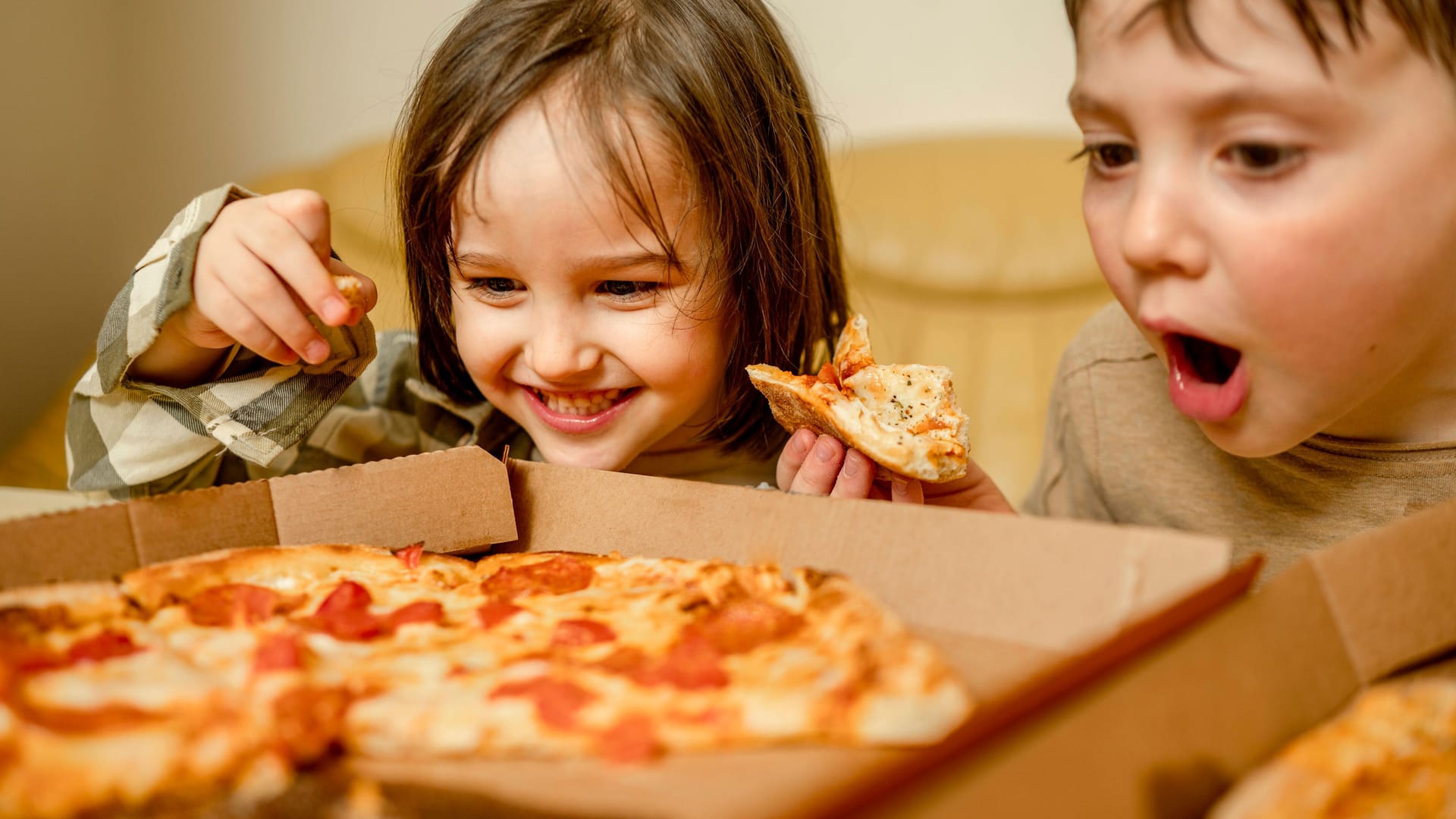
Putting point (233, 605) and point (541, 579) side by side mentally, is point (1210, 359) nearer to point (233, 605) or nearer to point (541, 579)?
point (541, 579)

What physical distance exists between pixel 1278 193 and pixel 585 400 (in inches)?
26.4

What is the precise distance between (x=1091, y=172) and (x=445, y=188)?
0.60 m

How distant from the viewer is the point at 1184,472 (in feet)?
3.86

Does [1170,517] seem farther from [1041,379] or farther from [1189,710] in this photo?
[1041,379]

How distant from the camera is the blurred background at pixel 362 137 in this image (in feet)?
6.65

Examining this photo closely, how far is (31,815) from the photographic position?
19.0 inches

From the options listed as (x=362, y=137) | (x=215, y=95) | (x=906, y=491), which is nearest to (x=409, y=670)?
(x=906, y=491)

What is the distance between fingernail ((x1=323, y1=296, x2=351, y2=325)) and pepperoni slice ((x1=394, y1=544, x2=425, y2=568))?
22 cm

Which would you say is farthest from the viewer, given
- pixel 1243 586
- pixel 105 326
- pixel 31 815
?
pixel 105 326

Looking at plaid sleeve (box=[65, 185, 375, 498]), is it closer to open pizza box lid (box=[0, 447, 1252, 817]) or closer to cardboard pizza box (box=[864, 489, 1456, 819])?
open pizza box lid (box=[0, 447, 1252, 817])

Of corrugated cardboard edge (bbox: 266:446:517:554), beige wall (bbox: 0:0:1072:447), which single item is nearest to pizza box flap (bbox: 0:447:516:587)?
corrugated cardboard edge (bbox: 266:446:517:554)

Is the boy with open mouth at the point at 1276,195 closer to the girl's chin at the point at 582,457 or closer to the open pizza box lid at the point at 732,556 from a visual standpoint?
the open pizza box lid at the point at 732,556

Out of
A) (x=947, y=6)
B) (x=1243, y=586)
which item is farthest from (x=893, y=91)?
(x=1243, y=586)

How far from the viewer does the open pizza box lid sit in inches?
19.4
